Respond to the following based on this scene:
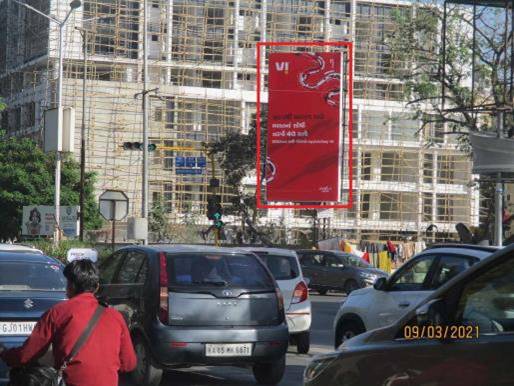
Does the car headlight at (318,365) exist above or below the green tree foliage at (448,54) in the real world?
below

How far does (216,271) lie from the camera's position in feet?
35.1

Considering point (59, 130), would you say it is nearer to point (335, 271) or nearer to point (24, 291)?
point (335, 271)

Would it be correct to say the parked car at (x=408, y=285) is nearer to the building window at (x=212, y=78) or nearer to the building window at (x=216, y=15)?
the building window at (x=216, y=15)

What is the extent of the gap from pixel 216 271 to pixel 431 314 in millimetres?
5908

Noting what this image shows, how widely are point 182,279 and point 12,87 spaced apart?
60.1 m

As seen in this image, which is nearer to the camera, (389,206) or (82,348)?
(82,348)

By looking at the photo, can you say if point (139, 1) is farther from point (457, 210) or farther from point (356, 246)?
point (457, 210)

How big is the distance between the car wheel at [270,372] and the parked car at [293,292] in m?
2.74

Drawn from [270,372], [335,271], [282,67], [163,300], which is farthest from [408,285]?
[282,67]

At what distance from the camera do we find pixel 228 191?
210 ft

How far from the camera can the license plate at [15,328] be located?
951 cm

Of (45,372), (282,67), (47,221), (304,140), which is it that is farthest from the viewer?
(282,67)

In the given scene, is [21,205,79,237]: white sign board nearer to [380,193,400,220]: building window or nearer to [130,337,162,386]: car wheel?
[130,337,162,386]: car wheel
